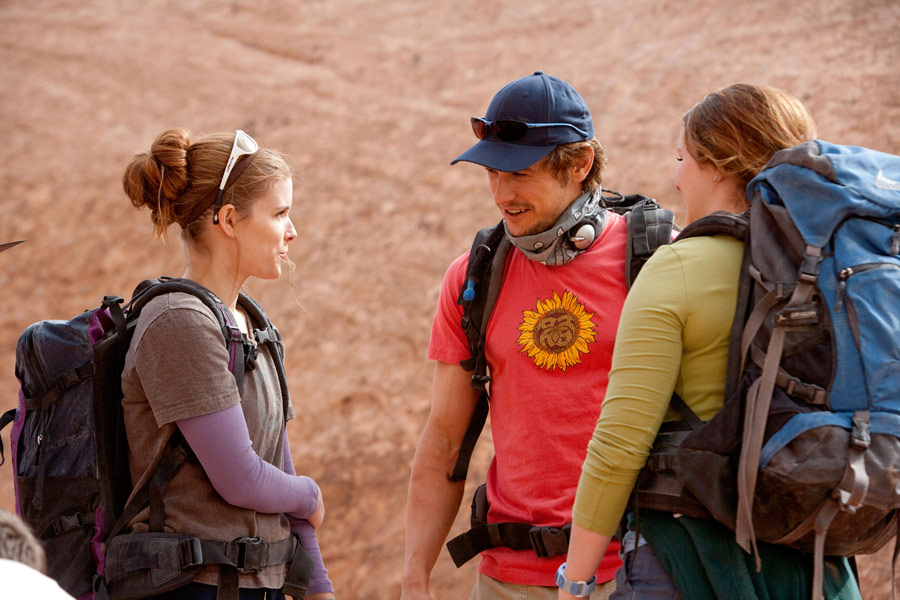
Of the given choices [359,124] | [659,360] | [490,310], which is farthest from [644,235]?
[359,124]

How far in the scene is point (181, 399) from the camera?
2.48 meters

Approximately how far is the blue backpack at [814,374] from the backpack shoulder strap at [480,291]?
39.1 inches

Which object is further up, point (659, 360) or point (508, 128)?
point (508, 128)

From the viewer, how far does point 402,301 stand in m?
9.19

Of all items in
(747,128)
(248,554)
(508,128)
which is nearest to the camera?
(747,128)

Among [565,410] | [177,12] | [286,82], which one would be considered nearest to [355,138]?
[286,82]

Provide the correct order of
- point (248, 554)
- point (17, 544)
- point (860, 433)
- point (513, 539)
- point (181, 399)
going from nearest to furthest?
point (17, 544) < point (860, 433) < point (181, 399) < point (248, 554) < point (513, 539)

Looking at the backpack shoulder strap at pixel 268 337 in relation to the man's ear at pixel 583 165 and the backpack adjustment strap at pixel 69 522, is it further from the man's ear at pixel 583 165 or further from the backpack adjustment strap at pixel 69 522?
the man's ear at pixel 583 165

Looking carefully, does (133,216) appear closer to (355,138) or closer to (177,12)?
(355,138)

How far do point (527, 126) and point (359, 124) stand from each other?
8.80m

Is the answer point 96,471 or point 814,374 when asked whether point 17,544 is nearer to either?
point 96,471

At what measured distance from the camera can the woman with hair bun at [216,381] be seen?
2.51 metres

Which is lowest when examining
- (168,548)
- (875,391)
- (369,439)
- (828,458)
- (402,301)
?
(369,439)

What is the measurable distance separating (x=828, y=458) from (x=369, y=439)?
664 centimetres
